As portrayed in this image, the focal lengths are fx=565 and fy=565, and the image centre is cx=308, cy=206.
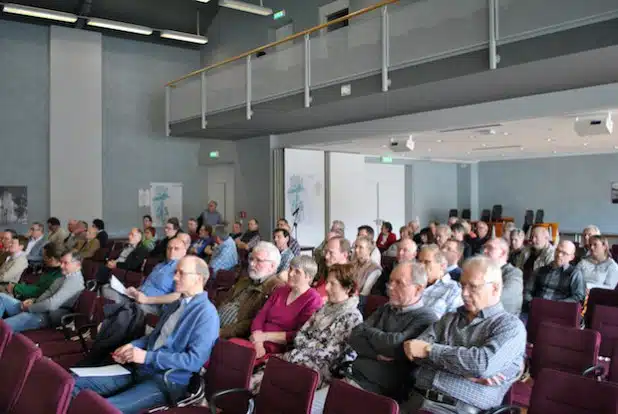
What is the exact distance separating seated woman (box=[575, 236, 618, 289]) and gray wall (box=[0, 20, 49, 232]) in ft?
39.0

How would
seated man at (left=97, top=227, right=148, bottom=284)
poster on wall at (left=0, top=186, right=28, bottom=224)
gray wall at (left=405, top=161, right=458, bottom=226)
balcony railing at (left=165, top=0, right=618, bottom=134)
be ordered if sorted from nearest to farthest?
1. balcony railing at (left=165, top=0, right=618, bottom=134)
2. seated man at (left=97, top=227, right=148, bottom=284)
3. poster on wall at (left=0, top=186, right=28, bottom=224)
4. gray wall at (left=405, top=161, right=458, bottom=226)

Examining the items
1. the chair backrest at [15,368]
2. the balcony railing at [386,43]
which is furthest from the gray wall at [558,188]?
the chair backrest at [15,368]

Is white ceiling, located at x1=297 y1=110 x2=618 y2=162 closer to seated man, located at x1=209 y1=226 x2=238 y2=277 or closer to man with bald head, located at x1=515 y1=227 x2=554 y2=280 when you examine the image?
man with bald head, located at x1=515 y1=227 x2=554 y2=280

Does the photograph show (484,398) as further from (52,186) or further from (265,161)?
(52,186)

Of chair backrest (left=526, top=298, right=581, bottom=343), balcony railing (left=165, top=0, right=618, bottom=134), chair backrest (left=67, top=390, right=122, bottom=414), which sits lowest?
chair backrest (left=526, top=298, right=581, bottom=343)

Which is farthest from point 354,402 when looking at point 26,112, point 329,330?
point 26,112

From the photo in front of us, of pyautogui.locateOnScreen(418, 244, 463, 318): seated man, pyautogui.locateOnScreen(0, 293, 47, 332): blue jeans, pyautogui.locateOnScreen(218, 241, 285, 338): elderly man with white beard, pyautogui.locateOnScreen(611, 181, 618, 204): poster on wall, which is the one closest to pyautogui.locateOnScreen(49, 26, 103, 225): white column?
pyautogui.locateOnScreen(0, 293, 47, 332): blue jeans

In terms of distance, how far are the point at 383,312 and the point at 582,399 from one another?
44.6 inches

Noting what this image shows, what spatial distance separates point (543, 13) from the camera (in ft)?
19.3

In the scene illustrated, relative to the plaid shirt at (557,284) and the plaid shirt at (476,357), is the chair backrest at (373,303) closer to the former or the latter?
the plaid shirt at (476,357)

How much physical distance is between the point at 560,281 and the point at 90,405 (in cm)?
451

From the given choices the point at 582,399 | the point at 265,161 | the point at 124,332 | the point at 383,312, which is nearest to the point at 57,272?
the point at 124,332

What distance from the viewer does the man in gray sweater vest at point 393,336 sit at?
3.01m

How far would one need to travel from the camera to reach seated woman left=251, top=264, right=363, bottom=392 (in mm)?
3416
